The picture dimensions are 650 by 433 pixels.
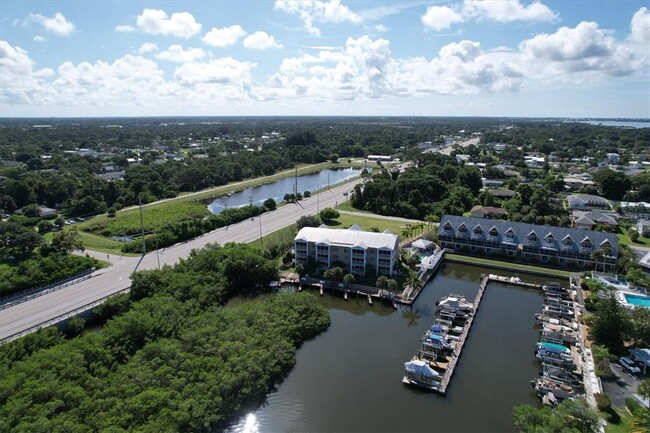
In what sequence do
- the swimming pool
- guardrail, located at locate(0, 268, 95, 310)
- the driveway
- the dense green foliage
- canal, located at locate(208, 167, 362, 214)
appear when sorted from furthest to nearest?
1. canal, located at locate(208, 167, 362, 214)
2. the swimming pool
3. guardrail, located at locate(0, 268, 95, 310)
4. the driveway
5. the dense green foliage

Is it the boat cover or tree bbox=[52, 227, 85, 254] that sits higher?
tree bbox=[52, 227, 85, 254]

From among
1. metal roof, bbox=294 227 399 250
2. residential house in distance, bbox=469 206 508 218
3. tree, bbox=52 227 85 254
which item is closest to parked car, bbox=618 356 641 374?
metal roof, bbox=294 227 399 250

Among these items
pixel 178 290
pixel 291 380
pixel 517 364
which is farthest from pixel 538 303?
pixel 178 290

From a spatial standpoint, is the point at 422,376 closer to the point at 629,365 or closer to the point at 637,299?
the point at 629,365

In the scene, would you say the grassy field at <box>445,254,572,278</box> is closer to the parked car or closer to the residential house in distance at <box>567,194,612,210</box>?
the parked car

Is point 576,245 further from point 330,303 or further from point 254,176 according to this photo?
point 254,176

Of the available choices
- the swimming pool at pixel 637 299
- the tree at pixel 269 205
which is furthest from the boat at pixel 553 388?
the tree at pixel 269 205

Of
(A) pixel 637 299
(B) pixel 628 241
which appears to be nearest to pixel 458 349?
(A) pixel 637 299
